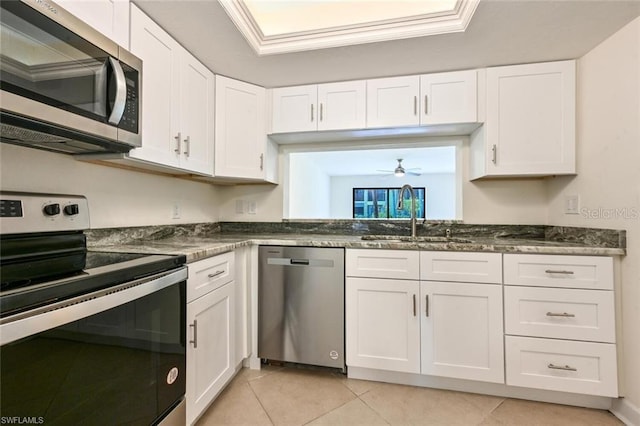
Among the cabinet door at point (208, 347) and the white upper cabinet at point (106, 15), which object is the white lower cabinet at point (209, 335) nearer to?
the cabinet door at point (208, 347)

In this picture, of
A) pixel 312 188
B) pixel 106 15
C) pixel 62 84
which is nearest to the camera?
pixel 62 84

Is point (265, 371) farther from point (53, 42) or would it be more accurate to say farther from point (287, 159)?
point (53, 42)

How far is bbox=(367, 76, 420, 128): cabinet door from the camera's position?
1975mm

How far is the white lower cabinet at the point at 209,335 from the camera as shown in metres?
1.32

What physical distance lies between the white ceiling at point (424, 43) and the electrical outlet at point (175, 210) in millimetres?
989

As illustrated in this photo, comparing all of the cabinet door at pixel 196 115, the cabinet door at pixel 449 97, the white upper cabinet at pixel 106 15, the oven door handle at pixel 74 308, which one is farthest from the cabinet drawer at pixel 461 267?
the white upper cabinet at pixel 106 15

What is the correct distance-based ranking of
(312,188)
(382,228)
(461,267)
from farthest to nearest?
(312,188), (382,228), (461,267)

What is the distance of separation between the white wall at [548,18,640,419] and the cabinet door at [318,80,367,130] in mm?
1363

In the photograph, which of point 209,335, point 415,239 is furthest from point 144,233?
point 415,239

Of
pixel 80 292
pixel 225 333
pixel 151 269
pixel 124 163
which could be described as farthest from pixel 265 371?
pixel 124 163

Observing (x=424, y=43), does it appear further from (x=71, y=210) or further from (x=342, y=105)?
(x=71, y=210)

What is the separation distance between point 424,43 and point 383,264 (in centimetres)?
133

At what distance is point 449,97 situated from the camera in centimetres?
193

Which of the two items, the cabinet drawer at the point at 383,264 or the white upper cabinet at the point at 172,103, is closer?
the white upper cabinet at the point at 172,103
